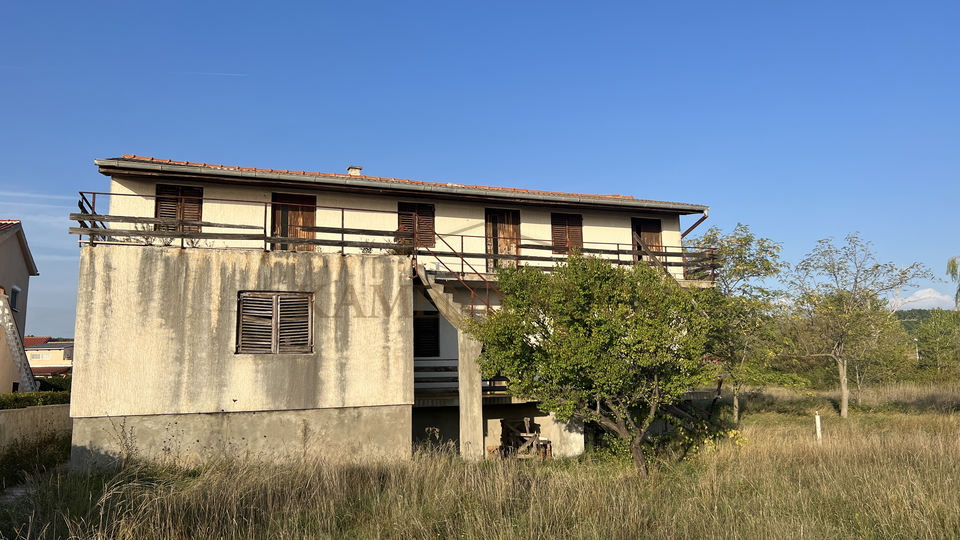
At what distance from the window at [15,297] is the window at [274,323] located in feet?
A: 63.1

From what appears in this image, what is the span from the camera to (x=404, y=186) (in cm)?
1620

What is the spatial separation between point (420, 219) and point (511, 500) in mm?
9572

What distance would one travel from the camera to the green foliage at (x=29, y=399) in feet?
48.0

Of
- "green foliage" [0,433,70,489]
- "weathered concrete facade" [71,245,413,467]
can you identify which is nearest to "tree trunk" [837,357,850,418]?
"weathered concrete facade" [71,245,413,467]

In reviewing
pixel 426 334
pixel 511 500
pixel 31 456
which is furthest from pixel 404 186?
pixel 31 456

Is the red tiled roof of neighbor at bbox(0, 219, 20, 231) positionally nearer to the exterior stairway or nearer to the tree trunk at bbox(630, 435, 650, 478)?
the exterior stairway

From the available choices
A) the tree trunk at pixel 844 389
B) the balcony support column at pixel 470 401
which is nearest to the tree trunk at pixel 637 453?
the balcony support column at pixel 470 401

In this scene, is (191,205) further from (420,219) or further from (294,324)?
(420,219)

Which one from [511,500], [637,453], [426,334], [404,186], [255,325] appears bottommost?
[511,500]

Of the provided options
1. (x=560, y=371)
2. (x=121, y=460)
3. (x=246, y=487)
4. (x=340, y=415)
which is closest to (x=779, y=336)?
(x=560, y=371)

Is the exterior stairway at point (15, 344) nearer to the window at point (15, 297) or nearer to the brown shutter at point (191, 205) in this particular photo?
the window at point (15, 297)

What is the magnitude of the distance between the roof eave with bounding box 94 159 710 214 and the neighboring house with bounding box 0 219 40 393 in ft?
27.1

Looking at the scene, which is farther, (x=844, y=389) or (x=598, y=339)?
(x=844, y=389)

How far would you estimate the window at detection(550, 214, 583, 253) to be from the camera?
18.3 m
